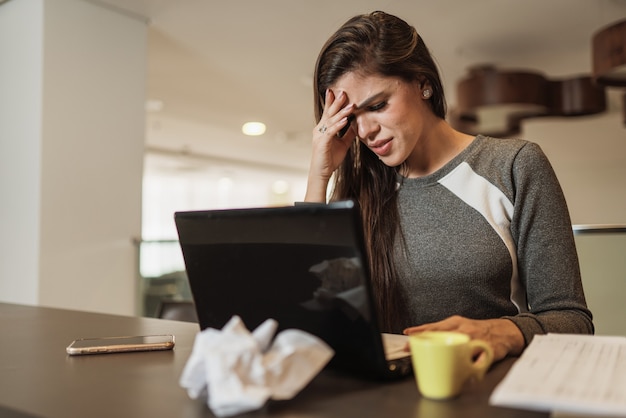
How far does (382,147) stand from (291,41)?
3289 mm

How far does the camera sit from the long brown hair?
121 cm

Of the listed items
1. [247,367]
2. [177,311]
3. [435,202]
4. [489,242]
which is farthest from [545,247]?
[177,311]

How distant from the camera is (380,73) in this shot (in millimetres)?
1207

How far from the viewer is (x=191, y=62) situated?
187 inches

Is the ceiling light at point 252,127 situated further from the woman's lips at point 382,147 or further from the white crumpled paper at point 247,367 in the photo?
the white crumpled paper at point 247,367

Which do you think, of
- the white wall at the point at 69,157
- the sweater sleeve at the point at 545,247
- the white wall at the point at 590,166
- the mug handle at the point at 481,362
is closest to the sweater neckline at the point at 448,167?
the sweater sleeve at the point at 545,247

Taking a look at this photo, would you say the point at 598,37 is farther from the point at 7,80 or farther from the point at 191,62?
the point at 7,80

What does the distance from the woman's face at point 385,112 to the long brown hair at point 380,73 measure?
19 mm

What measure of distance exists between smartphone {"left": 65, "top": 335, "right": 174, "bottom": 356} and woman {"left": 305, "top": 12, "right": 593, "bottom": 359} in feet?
1.56

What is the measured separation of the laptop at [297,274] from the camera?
25.3 inches

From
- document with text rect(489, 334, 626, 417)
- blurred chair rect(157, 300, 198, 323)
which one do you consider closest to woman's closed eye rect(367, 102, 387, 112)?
document with text rect(489, 334, 626, 417)

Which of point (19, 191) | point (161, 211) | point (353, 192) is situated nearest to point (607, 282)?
point (353, 192)

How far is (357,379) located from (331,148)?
2.47ft

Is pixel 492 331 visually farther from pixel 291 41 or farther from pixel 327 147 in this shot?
pixel 291 41
